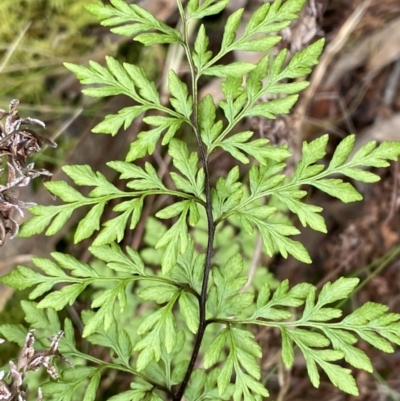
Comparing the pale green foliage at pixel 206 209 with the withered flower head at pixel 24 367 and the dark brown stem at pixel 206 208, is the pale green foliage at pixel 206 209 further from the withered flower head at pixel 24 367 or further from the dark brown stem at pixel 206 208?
the withered flower head at pixel 24 367

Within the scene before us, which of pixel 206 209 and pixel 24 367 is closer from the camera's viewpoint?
pixel 24 367

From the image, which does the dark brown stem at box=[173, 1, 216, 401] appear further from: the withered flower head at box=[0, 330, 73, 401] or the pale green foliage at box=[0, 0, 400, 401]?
the withered flower head at box=[0, 330, 73, 401]

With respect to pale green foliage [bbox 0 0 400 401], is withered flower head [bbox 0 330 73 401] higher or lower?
lower

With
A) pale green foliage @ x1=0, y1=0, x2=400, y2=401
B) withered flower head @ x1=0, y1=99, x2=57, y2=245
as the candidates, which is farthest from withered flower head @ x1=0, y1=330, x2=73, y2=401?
Answer: withered flower head @ x1=0, y1=99, x2=57, y2=245

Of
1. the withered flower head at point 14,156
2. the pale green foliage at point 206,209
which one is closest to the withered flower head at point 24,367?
the pale green foliage at point 206,209

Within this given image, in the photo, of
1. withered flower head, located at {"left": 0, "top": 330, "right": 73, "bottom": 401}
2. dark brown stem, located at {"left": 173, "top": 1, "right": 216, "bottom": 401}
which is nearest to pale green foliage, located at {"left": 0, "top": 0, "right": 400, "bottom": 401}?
dark brown stem, located at {"left": 173, "top": 1, "right": 216, "bottom": 401}

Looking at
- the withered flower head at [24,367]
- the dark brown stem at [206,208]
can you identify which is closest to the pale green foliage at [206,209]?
the dark brown stem at [206,208]

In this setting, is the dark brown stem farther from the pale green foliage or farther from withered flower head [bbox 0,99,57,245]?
withered flower head [bbox 0,99,57,245]

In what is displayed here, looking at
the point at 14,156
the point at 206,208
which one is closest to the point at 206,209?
the point at 206,208

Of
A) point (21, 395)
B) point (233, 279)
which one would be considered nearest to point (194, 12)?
point (233, 279)

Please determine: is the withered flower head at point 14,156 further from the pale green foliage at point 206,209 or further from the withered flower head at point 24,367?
the withered flower head at point 24,367

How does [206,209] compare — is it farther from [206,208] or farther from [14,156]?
[14,156]

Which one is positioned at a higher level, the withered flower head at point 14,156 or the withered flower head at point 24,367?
the withered flower head at point 14,156
